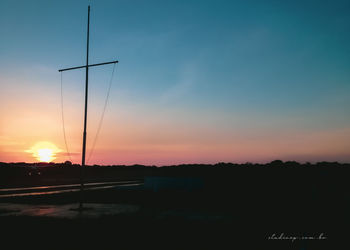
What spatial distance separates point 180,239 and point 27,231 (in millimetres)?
5716

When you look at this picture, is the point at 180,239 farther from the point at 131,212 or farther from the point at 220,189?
the point at 220,189

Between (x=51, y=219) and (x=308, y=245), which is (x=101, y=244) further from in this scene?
(x=308, y=245)

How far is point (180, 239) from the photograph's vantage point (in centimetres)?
848

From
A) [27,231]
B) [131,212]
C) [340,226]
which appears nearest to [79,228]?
[27,231]

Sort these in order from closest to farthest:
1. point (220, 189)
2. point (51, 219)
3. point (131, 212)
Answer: point (51, 219)
point (131, 212)
point (220, 189)

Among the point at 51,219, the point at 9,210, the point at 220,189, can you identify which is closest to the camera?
the point at 51,219

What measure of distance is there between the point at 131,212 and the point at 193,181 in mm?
11008

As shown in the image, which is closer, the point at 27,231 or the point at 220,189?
the point at 27,231

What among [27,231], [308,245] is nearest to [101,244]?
[27,231]

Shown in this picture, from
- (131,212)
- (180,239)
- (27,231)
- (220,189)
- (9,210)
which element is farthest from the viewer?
(220,189)

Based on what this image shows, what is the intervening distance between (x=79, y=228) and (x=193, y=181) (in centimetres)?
1480

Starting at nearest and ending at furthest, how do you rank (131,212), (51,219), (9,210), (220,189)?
1. (51,219)
2. (131,212)
3. (9,210)
4. (220,189)

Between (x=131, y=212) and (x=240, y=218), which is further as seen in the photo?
(x=131, y=212)

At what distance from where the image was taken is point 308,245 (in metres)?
7.84
